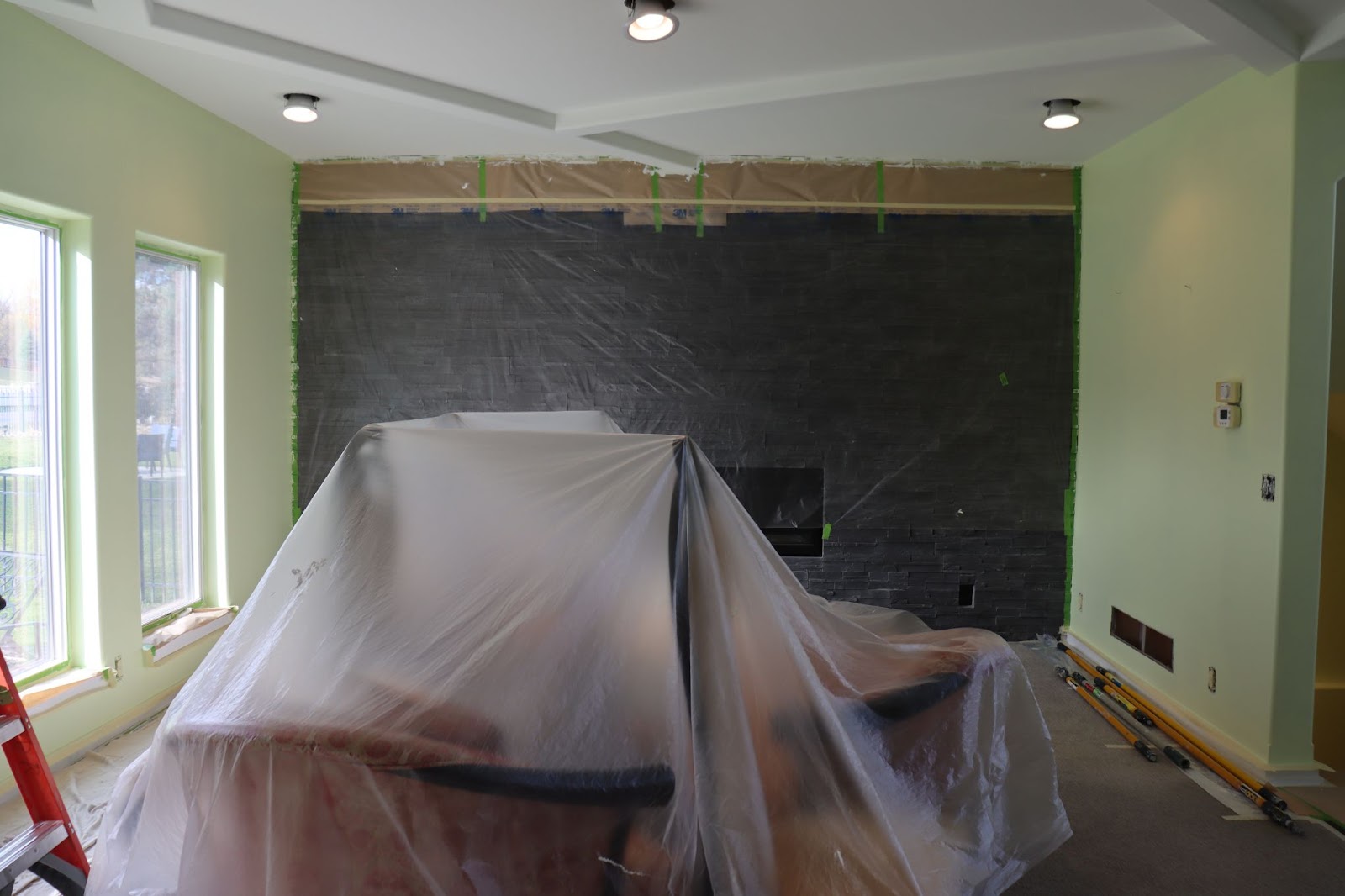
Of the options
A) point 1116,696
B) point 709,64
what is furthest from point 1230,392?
point 709,64

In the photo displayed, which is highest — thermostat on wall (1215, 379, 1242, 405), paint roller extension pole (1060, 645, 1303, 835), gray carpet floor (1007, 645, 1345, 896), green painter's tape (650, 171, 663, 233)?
green painter's tape (650, 171, 663, 233)

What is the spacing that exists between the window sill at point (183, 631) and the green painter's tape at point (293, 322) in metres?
0.75

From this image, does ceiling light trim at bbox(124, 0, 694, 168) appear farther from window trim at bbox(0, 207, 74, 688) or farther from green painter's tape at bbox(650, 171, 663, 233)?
window trim at bbox(0, 207, 74, 688)

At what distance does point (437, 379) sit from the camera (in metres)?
4.40

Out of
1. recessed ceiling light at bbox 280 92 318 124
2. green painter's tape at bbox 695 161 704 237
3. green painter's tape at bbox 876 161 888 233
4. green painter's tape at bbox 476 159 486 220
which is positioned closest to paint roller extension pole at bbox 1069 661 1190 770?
green painter's tape at bbox 876 161 888 233

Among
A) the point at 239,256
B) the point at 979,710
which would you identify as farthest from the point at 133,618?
the point at 979,710

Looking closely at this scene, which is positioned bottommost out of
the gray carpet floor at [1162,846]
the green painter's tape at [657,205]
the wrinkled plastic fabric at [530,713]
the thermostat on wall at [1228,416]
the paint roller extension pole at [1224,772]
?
the gray carpet floor at [1162,846]

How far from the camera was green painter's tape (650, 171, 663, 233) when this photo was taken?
171 inches

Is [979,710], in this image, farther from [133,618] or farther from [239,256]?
[239,256]

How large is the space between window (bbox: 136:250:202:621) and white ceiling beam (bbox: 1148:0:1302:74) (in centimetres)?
371

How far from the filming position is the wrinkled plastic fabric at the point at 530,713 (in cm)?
159

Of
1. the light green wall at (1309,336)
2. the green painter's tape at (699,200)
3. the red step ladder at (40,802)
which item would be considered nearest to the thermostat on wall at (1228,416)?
the light green wall at (1309,336)

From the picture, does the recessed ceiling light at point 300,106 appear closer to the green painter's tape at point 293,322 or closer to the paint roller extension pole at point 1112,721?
the green painter's tape at point 293,322

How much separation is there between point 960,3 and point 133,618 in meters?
3.59
